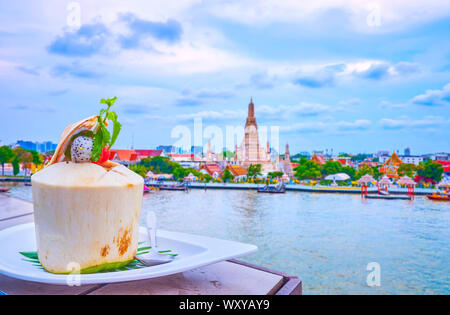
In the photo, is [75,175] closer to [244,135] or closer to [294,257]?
[294,257]

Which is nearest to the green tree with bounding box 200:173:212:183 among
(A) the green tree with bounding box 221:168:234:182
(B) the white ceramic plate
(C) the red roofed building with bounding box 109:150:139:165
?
(A) the green tree with bounding box 221:168:234:182

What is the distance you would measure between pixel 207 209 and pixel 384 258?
8166 millimetres

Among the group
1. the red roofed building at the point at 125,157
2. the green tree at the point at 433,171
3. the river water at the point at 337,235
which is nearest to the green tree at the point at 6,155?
the red roofed building at the point at 125,157

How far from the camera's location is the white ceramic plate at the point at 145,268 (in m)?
1.54

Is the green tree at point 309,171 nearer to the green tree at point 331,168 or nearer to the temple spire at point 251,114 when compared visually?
the green tree at point 331,168

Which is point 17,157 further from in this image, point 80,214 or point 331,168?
point 80,214

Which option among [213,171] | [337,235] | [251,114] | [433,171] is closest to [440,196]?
[433,171]

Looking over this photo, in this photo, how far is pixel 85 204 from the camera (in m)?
1.80

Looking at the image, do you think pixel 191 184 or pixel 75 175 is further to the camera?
pixel 191 184

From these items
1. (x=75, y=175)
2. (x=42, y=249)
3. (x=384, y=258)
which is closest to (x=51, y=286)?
(x=42, y=249)

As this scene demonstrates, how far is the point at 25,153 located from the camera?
2920 centimetres

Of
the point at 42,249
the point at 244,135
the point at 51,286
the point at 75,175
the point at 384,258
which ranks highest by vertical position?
the point at 244,135

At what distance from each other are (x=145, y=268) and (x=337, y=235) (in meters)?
9.42

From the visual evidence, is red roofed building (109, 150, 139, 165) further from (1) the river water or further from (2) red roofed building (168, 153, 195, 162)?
(1) the river water
